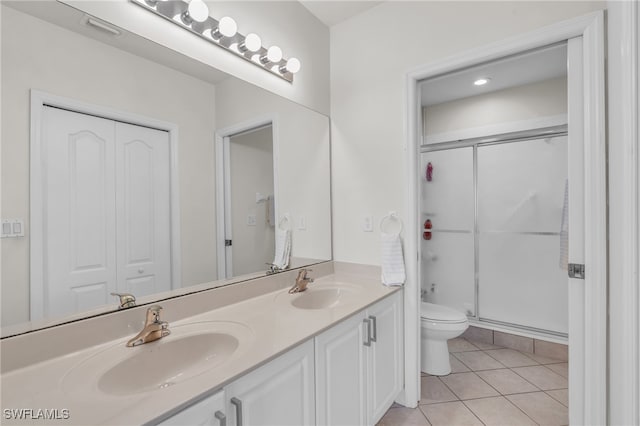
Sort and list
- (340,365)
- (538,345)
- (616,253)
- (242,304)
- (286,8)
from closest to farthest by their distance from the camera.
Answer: (616,253) < (340,365) < (242,304) < (286,8) < (538,345)

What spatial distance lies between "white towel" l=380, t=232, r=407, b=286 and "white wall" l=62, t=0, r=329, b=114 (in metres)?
1.05

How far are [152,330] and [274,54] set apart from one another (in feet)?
4.97

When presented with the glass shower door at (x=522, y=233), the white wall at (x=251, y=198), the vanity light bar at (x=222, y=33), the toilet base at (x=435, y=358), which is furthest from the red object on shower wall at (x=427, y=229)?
the vanity light bar at (x=222, y=33)

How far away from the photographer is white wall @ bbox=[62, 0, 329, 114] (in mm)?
1186

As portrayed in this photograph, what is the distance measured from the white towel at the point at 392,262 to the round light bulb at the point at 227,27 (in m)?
1.38

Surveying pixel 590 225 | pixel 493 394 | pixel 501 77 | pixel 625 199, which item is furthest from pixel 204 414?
pixel 501 77

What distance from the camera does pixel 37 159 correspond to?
0.94m

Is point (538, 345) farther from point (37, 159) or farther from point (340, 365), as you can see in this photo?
point (37, 159)

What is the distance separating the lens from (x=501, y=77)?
106 inches

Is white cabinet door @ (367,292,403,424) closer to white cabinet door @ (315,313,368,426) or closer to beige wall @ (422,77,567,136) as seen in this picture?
white cabinet door @ (315,313,368,426)

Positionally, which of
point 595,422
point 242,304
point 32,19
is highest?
point 32,19

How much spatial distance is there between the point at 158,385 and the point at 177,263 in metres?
0.49

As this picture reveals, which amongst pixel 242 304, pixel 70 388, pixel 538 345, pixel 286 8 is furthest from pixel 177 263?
pixel 538 345

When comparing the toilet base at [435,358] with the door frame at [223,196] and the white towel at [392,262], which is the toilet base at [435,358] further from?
the door frame at [223,196]
